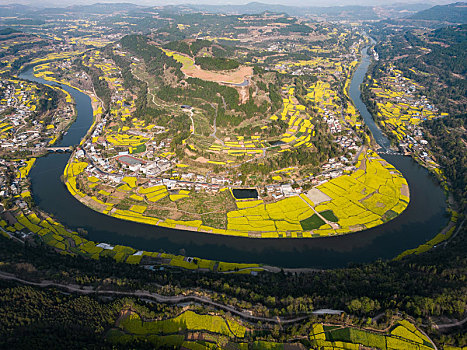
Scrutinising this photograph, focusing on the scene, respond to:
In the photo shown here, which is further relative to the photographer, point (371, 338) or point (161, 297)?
point (161, 297)

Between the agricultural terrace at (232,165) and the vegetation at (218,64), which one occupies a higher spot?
the vegetation at (218,64)

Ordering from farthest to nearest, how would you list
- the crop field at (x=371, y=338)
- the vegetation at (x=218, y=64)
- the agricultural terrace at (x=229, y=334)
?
the vegetation at (x=218, y=64) < the agricultural terrace at (x=229, y=334) < the crop field at (x=371, y=338)

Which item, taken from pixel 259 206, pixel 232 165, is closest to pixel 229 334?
pixel 259 206

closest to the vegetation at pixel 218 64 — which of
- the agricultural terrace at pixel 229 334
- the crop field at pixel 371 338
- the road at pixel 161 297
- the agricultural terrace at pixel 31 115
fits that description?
the agricultural terrace at pixel 31 115

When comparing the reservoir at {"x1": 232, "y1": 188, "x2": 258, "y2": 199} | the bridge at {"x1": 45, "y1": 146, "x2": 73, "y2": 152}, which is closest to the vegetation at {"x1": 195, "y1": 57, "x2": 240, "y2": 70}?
the bridge at {"x1": 45, "y1": 146, "x2": 73, "y2": 152}

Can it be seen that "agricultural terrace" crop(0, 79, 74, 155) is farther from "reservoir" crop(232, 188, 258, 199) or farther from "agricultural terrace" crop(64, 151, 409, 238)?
"reservoir" crop(232, 188, 258, 199)

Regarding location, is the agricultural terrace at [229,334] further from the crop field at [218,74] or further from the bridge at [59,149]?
the crop field at [218,74]

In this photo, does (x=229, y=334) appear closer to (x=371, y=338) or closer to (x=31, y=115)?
(x=371, y=338)
